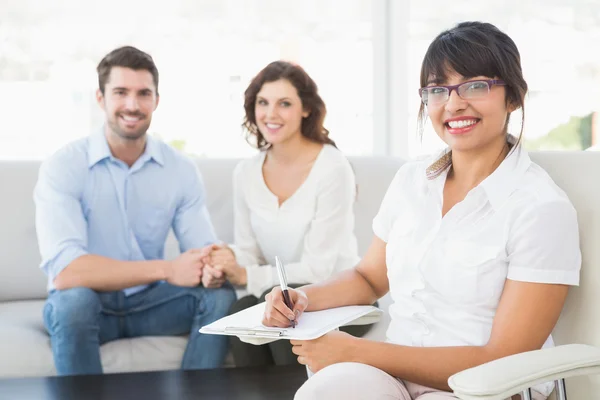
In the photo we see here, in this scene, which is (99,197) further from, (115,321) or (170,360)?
(170,360)

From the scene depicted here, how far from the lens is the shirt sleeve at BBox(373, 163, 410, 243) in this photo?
1.86m

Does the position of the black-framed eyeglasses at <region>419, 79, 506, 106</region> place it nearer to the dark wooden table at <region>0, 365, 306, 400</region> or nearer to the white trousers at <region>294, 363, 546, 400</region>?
the white trousers at <region>294, 363, 546, 400</region>

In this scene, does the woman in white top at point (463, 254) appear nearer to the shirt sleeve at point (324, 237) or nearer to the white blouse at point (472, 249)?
the white blouse at point (472, 249)

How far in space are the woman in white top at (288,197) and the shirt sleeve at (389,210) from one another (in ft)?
2.85

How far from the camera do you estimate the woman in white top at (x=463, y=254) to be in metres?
1.53

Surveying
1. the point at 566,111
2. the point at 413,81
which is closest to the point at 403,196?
the point at 566,111

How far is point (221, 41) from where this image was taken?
476cm

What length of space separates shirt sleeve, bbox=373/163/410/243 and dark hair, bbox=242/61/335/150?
118 centimetres

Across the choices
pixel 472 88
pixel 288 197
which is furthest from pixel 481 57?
pixel 288 197

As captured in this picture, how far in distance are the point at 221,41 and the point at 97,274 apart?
2388 mm

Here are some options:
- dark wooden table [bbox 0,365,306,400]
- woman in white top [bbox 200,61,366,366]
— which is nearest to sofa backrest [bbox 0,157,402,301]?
woman in white top [bbox 200,61,366,366]

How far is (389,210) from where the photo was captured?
187cm

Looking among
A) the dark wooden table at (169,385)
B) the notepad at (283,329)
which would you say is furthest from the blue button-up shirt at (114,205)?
the notepad at (283,329)

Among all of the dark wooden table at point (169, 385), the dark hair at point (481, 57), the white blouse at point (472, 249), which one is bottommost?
the dark wooden table at point (169, 385)
